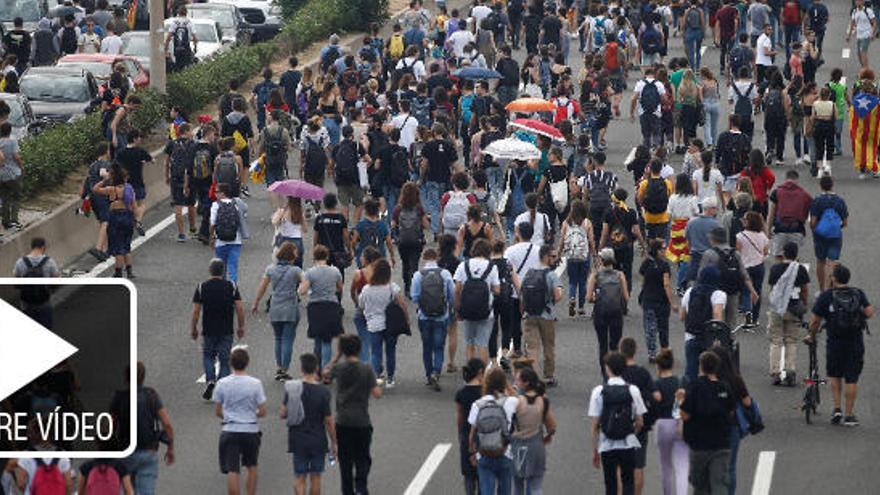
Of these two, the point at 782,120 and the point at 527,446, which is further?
the point at 782,120

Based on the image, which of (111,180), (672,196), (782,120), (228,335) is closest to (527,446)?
(228,335)

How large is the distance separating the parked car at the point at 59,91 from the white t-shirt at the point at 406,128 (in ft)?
21.6

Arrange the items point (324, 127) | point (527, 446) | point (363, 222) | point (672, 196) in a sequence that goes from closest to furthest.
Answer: point (527, 446)
point (363, 222)
point (672, 196)
point (324, 127)

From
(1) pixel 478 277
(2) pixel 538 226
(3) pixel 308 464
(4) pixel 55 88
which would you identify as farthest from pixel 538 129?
(3) pixel 308 464

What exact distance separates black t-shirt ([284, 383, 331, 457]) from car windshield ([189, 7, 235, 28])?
3069 centimetres

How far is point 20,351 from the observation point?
143 inches

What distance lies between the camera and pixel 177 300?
77.4 ft

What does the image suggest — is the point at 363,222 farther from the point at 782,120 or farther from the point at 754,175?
the point at 782,120

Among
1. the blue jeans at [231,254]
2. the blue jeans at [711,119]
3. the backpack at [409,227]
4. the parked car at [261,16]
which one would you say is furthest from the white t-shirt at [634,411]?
the parked car at [261,16]

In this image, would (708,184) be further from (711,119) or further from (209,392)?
(711,119)

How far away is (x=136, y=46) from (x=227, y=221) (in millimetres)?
18830

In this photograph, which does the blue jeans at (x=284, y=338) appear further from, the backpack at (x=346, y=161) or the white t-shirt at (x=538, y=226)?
the backpack at (x=346, y=161)

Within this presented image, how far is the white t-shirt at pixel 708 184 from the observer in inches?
933

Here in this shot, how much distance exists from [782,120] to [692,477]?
55.5 ft
